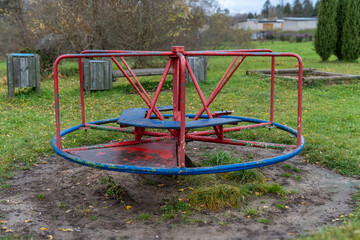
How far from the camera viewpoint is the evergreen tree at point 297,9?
75162mm

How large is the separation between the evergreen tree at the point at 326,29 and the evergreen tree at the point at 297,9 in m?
64.1

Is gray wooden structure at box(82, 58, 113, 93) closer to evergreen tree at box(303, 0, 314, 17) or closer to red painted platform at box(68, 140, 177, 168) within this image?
red painted platform at box(68, 140, 177, 168)

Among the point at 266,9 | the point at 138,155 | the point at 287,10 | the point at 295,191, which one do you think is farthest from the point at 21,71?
the point at 266,9

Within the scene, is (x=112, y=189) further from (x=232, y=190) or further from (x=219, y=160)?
(x=219, y=160)

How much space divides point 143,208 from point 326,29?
42.9ft

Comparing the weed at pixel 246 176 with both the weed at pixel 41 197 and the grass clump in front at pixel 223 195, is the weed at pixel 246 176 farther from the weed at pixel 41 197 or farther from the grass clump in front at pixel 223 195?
the weed at pixel 41 197

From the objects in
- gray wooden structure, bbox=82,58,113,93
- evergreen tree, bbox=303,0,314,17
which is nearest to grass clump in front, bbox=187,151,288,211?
gray wooden structure, bbox=82,58,113,93

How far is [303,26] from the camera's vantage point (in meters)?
55.7

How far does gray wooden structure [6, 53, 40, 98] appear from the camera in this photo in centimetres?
788

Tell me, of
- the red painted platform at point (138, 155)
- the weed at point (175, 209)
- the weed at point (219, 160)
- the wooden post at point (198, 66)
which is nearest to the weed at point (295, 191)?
the weed at point (219, 160)

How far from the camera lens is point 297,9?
76562 millimetres

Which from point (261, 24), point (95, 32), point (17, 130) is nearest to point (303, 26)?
point (261, 24)

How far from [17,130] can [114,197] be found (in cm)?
278

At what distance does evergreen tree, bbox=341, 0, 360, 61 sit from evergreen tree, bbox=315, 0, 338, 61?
38cm
